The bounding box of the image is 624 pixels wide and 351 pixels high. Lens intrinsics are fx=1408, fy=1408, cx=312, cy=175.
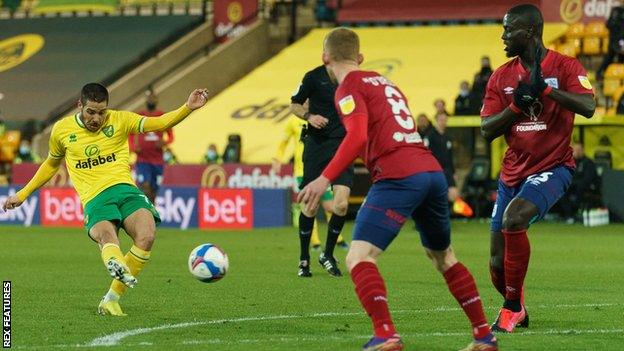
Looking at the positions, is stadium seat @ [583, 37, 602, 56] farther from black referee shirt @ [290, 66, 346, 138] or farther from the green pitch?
black referee shirt @ [290, 66, 346, 138]

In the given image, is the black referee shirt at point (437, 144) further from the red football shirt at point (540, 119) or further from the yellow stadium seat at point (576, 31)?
the red football shirt at point (540, 119)

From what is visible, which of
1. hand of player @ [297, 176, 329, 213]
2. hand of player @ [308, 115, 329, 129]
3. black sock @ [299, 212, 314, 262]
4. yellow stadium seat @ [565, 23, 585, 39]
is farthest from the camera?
yellow stadium seat @ [565, 23, 585, 39]

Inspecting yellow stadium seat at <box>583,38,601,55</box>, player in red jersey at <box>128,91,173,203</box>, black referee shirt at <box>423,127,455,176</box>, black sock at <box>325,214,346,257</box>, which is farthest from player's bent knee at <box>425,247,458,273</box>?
yellow stadium seat at <box>583,38,601,55</box>

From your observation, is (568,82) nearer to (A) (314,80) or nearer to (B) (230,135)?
(A) (314,80)

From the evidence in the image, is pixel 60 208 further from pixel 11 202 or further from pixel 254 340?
pixel 254 340

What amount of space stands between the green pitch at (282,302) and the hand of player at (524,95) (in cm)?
160

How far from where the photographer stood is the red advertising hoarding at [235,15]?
3931cm

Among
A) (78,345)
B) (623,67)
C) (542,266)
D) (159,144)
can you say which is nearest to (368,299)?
(78,345)

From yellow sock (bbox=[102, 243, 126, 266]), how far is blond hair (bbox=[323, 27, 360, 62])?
3083 mm

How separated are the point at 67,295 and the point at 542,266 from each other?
6.10 m

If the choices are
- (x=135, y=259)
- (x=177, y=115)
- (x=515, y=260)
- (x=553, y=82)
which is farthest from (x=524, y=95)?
(x=135, y=259)

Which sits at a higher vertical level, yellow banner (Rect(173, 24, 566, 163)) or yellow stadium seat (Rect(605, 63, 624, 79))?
yellow stadium seat (Rect(605, 63, 624, 79))

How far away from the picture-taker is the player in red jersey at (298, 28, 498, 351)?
8445mm

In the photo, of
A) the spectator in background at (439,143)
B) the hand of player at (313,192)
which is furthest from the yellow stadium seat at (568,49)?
the hand of player at (313,192)
